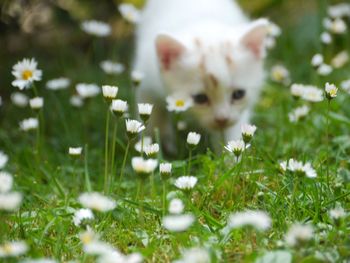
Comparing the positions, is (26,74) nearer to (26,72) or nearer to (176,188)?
(26,72)

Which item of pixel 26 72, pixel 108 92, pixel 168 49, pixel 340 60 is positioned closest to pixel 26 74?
pixel 26 72

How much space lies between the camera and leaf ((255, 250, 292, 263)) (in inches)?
53.0

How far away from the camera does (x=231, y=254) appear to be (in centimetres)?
150

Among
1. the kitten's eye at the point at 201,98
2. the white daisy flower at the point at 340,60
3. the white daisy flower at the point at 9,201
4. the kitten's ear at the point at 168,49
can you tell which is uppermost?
the white daisy flower at the point at 340,60

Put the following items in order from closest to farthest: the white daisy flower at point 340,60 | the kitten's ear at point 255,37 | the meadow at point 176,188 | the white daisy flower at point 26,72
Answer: the meadow at point 176,188 < the white daisy flower at point 26,72 < the kitten's ear at point 255,37 < the white daisy flower at point 340,60

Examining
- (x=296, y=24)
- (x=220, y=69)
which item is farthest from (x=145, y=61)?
(x=296, y=24)

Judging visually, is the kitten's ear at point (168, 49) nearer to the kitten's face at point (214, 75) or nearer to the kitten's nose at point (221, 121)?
the kitten's face at point (214, 75)

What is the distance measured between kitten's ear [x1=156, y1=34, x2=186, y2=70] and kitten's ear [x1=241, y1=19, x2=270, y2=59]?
0.90ft

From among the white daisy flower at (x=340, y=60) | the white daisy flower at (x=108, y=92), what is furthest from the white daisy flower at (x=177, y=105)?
the white daisy flower at (x=340, y=60)

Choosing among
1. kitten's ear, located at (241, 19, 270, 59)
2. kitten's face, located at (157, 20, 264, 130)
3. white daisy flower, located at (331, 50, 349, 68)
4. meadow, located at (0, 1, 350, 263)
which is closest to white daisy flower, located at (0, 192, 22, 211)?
meadow, located at (0, 1, 350, 263)

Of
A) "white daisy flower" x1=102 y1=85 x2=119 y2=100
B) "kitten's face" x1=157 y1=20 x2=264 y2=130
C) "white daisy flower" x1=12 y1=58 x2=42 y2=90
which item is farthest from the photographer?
"kitten's face" x1=157 y1=20 x2=264 y2=130

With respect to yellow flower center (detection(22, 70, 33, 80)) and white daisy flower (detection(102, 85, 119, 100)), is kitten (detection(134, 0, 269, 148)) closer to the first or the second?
yellow flower center (detection(22, 70, 33, 80))

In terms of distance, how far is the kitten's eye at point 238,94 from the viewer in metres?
2.60

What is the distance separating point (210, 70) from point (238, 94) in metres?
0.20
